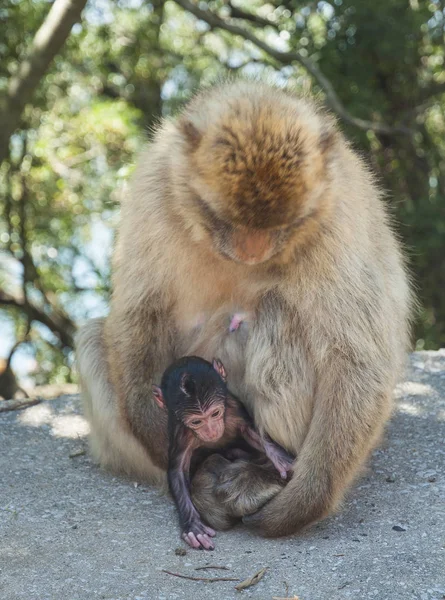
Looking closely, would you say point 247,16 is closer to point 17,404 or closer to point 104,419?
point 17,404

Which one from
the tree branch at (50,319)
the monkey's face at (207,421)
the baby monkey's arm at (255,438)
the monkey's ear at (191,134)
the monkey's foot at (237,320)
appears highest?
the monkey's ear at (191,134)

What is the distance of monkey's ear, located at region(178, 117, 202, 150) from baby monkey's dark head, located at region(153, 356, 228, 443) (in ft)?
3.12

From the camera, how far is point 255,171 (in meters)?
3.17

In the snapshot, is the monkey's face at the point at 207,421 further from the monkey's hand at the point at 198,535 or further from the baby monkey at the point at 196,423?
the monkey's hand at the point at 198,535

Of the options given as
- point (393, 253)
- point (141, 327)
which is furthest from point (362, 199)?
→ point (141, 327)

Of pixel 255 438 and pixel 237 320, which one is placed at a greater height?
Result: pixel 237 320

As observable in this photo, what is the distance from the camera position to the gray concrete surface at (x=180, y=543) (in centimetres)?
323

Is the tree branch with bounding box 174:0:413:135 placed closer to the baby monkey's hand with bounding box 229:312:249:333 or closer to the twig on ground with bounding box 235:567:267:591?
the baby monkey's hand with bounding box 229:312:249:333

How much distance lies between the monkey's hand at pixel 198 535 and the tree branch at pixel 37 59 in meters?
5.08

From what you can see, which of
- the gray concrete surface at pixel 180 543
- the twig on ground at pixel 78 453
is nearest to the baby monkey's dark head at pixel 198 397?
the gray concrete surface at pixel 180 543

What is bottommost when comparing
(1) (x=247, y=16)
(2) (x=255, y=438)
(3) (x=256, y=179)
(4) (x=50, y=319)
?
(4) (x=50, y=319)

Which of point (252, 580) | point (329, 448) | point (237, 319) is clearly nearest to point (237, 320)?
point (237, 319)

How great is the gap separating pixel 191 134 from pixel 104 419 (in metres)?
1.58

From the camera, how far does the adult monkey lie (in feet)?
10.9
